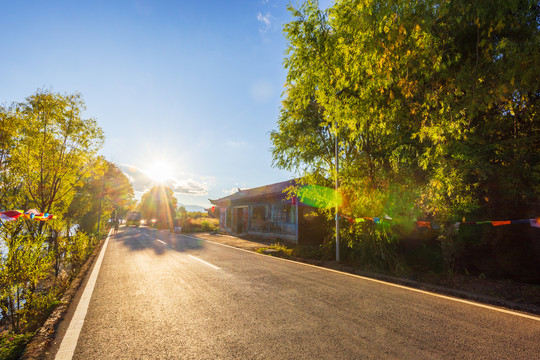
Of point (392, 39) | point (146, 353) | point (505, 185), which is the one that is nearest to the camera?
point (146, 353)

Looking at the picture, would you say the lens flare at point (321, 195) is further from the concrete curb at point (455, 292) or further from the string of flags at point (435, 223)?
the concrete curb at point (455, 292)

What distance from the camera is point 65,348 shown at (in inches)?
114

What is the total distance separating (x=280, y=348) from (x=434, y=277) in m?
5.92

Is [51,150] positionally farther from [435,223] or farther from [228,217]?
[228,217]

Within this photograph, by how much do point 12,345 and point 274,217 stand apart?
16.9 metres

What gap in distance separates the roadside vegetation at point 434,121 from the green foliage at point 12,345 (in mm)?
7444

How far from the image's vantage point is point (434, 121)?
19.4ft

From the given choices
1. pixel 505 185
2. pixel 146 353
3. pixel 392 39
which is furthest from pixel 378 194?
pixel 146 353

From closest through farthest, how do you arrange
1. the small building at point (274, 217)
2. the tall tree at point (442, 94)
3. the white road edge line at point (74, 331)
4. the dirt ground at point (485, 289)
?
the white road edge line at point (74, 331), the dirt ground at point (485, 289), the tall tree at point (442, 94), the small building at point (274, 217)

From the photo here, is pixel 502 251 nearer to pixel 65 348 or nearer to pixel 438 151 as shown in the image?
pixel 438 151

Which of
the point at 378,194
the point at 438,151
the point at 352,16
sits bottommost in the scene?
the point at 378,194

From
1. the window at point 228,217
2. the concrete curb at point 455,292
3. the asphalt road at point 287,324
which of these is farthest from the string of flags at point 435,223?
the window at point 228,217

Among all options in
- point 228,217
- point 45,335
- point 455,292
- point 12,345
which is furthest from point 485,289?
point 228,217

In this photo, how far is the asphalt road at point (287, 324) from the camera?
279 cm
